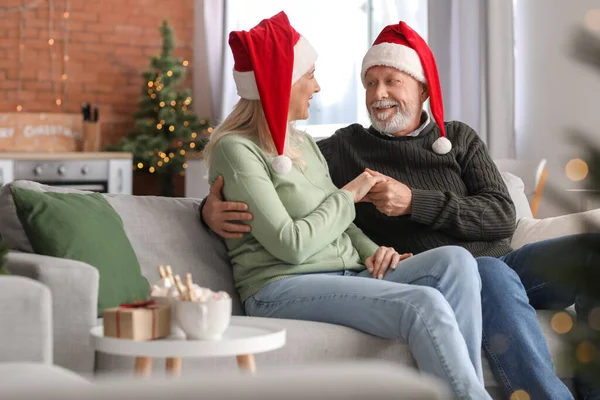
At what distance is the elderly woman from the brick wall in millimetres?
4218

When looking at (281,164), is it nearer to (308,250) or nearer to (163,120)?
(308,250)

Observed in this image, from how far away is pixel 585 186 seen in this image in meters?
0.66

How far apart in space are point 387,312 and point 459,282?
22 centimetres

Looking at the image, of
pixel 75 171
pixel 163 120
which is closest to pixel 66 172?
pixel 75 171

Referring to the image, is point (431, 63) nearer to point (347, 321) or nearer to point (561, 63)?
point (347, 321)

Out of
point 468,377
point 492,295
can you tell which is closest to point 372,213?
point 492,295

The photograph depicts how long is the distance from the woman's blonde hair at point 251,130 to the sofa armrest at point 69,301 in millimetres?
644

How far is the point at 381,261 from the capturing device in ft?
8.76

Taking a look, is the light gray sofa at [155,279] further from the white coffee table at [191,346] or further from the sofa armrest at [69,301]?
the white coffee table at [191,346]

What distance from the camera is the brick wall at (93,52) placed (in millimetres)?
6617

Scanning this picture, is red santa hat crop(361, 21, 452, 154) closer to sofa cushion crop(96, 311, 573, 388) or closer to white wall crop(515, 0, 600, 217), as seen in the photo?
sofa cushion crop(96, 311, 573, 388)

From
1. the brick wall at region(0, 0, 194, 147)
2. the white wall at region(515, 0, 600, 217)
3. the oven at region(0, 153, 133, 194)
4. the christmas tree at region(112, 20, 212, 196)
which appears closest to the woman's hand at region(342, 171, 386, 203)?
the white wall at region(515, 0, 600, 217)

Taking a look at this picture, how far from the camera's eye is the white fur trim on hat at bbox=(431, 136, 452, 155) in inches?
119

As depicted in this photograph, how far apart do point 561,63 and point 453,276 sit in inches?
95.9
